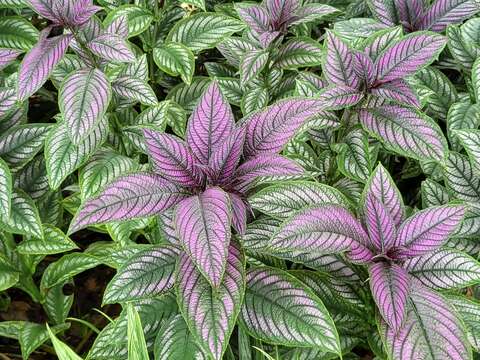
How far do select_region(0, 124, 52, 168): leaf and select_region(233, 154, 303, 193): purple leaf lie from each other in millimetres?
774

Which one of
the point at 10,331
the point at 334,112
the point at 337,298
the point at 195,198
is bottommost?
the point at 10,331

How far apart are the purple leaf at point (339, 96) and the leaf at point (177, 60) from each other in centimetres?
65

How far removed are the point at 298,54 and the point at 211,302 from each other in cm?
111

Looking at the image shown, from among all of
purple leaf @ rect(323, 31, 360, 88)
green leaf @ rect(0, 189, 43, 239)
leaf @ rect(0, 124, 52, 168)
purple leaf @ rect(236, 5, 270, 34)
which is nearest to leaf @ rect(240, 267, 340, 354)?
purple leaf @ rect(323, 31, 360, 88)

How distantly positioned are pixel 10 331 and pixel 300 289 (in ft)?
3.57

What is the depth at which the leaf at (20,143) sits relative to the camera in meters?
1.73

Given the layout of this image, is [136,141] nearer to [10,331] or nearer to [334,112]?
[334,112]

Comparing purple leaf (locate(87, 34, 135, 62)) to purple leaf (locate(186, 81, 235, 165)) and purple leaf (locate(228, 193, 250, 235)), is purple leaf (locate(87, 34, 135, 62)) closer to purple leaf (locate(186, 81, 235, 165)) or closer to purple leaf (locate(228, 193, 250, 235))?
purple leaf (locate(186, 81, 235, 165))

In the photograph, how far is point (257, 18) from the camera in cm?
198

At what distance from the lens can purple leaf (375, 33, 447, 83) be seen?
4.97ft

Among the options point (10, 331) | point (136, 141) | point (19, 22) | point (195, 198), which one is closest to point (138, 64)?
point (136, 141)

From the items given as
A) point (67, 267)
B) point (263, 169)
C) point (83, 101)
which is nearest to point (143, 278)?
point (263, 169)

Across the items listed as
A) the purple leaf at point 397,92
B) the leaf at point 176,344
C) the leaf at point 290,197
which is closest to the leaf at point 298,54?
the purple leaf at point 397,92

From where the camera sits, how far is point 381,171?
133cm
